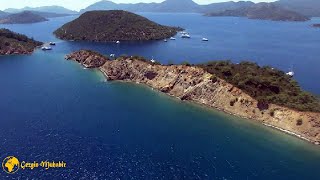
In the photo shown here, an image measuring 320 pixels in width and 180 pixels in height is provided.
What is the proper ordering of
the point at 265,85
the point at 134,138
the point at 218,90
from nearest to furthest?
the point at 134,138, the point at 265,85, the point at 218,90

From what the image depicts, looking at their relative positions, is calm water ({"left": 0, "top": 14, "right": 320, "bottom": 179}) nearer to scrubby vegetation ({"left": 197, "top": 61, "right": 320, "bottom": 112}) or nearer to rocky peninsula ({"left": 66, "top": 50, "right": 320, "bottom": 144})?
rocky peninsula ({"left": 66, "top": 50, "right": 320, "bottom": 144})

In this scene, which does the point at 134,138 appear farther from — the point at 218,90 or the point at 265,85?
the point at 265,85

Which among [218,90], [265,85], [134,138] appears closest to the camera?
[134,138]

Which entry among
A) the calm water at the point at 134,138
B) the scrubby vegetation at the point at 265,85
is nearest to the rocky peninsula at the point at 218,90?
the scrubby vegetation at the point at 265,85

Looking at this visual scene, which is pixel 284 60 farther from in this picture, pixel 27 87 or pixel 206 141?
pixel 27 87

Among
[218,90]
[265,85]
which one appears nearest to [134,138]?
[218,90]

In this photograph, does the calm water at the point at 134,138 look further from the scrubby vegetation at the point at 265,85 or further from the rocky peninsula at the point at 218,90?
the scrubby vegetation at the point at 265,85

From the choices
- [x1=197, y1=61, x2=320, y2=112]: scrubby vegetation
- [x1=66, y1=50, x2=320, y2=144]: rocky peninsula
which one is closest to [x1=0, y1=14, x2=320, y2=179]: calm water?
[x1=66, y1=50, x2=320, y2=144]: rocky peninsula
